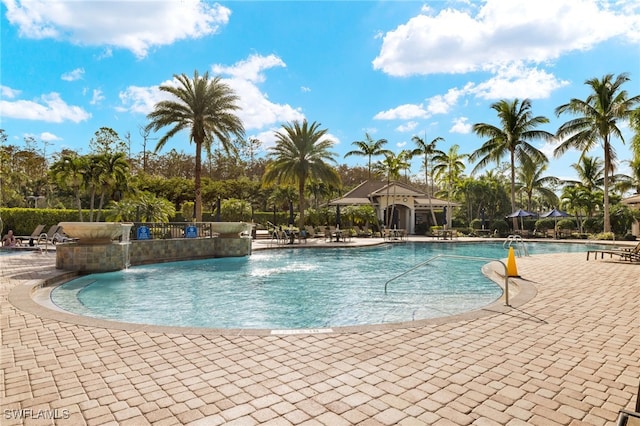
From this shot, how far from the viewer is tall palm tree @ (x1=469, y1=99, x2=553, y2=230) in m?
30.9

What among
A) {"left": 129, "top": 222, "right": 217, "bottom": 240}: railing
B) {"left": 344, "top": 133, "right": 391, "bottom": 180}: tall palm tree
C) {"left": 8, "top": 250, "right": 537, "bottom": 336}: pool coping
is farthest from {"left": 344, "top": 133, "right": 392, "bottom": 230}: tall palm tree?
{"left": 8, "top": 250, "right": 537, "bottom": 336}: pool coping

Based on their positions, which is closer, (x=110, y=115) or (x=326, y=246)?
(x=326, y=246)

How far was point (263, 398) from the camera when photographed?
312 centimetres

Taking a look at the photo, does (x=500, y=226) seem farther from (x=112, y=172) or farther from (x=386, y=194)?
(x=112, y=172)

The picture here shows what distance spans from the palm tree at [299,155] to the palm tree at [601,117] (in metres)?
18.9

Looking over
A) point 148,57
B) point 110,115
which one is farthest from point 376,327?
point 110,115

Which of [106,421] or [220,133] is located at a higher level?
[220,133]

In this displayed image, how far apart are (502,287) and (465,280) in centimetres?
212

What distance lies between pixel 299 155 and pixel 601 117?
2154cm

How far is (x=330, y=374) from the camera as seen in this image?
362cm

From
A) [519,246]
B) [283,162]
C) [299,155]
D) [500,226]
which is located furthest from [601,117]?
[283,162]

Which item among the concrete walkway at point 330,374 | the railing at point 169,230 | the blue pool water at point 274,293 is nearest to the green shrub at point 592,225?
the blue pool water at point 274,293

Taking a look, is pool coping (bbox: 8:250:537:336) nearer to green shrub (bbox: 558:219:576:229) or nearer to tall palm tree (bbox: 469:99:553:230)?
tall palm tree (bbox: 469:99:553:230)

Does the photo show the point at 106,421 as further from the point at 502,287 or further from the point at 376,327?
the point at 502,287
